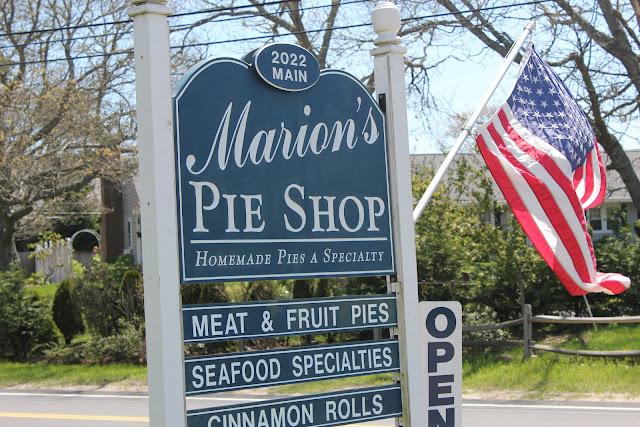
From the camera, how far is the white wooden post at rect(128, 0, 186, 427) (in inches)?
132

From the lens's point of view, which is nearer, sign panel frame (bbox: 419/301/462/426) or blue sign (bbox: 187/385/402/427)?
blue sign (bbox: 187/385/402/427)

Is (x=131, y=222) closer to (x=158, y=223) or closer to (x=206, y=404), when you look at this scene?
(x=206, y=404)

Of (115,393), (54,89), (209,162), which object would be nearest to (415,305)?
(209,162)

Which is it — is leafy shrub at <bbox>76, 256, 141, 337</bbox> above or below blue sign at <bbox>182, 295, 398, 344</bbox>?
below

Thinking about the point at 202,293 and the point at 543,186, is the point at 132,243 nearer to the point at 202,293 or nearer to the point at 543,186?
the point at 202,293

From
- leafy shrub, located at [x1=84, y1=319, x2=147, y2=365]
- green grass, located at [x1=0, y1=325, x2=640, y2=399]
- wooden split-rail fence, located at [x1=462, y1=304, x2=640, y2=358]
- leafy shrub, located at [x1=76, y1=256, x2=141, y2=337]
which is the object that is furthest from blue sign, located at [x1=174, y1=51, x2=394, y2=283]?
leafy shrub, located at [x1=76, y1=256, x2=141, y2=337]

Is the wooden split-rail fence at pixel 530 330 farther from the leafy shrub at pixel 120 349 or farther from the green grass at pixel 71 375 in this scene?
the leafy shrub at pixel 120 349

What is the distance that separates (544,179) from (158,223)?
3893mm

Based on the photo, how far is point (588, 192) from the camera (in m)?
7.60

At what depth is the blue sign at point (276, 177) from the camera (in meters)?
3.55

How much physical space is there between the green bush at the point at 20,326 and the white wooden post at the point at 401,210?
15.2 m

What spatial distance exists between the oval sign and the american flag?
8.72ft

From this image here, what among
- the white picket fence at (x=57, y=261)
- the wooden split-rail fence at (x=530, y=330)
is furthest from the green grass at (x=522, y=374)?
the white picket fence at (x=57, y=261)

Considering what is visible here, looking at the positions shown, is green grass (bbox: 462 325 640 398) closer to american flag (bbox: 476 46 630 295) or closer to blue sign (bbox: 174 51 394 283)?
american flag (bbox: 476 46 630 295)
